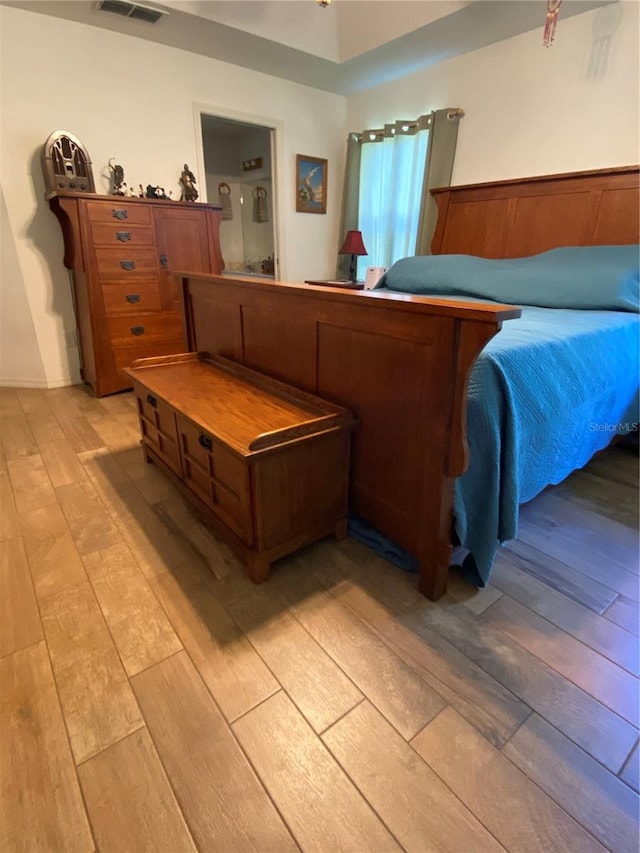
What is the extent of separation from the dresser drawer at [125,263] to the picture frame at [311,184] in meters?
1.81

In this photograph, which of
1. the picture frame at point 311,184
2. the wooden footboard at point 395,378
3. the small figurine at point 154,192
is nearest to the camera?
the wooden footboard at point 395,378

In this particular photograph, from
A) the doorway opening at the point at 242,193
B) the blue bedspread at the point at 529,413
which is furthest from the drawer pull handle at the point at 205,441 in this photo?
the doorway opening at the point at 242,193

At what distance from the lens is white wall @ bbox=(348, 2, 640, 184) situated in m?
2.58

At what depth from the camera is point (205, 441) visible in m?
1.51

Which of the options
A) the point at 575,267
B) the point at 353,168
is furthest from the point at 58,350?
the point at 575,267

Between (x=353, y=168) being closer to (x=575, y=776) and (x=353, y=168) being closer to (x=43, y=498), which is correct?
(x=43, y=498)

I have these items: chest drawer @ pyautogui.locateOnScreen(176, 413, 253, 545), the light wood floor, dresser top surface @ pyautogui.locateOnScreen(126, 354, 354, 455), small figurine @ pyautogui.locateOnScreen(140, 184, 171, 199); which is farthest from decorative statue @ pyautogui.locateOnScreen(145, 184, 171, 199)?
the light wood floor

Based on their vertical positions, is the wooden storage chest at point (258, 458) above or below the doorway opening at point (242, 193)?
below

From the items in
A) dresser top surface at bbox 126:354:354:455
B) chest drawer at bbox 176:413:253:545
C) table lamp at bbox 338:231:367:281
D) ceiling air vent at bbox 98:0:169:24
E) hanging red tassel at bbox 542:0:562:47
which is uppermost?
ceiling air vent at bbox 98:0:169:24

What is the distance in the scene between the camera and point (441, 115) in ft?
11.0

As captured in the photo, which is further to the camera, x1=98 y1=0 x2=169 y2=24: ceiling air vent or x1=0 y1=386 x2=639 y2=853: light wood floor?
x1=98 y1=0 x2=169 y2=24: ceiling air vent

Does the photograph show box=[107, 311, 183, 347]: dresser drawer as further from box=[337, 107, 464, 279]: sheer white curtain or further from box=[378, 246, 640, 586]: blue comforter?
box=[378, 246, 640, 586]: blue comforter

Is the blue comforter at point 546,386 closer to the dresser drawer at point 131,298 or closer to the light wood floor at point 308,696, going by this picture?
the light wood floor at point 308,696

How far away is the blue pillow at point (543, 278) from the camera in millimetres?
2223
